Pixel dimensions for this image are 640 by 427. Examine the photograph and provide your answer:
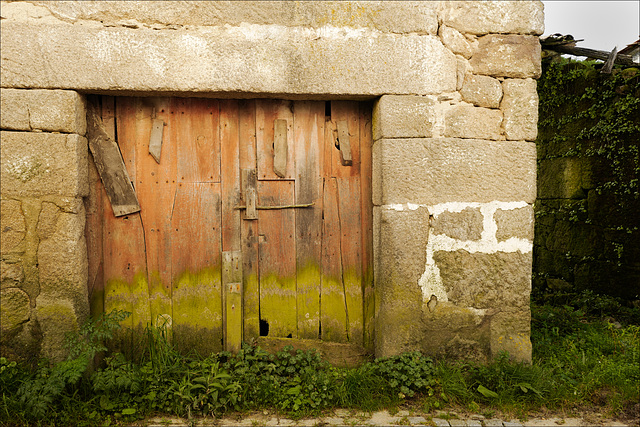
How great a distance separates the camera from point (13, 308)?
2.60 metres

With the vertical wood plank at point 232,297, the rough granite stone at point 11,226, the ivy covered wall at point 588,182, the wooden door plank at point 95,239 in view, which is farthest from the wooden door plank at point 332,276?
the ivy covered wall at point 588,182

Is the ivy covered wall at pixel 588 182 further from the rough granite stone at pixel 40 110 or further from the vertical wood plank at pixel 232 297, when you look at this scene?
the rough granite stone at pixel 40 110

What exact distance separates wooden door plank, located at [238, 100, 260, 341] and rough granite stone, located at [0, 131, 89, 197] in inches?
39.7

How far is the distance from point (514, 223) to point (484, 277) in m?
0.40

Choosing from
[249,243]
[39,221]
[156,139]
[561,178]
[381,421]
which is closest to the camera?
[381,421]

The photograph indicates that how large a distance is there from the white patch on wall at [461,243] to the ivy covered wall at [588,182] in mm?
2148

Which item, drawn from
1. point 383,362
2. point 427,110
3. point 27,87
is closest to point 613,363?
point 383,362

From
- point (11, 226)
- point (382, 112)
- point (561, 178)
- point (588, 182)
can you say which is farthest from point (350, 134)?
point (561, 178)

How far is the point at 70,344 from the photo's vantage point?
2566 mm

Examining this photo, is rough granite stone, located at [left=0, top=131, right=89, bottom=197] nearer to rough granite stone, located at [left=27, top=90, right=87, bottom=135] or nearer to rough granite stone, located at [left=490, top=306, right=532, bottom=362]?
rough granite stone, located at [left=27, top=90, right=87, bottom=135]

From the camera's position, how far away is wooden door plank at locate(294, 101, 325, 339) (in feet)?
9.88

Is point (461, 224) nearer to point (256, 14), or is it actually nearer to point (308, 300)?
point (308, 300)

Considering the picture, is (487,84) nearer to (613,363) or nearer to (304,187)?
(304,187)

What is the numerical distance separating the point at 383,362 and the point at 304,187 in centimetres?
126
